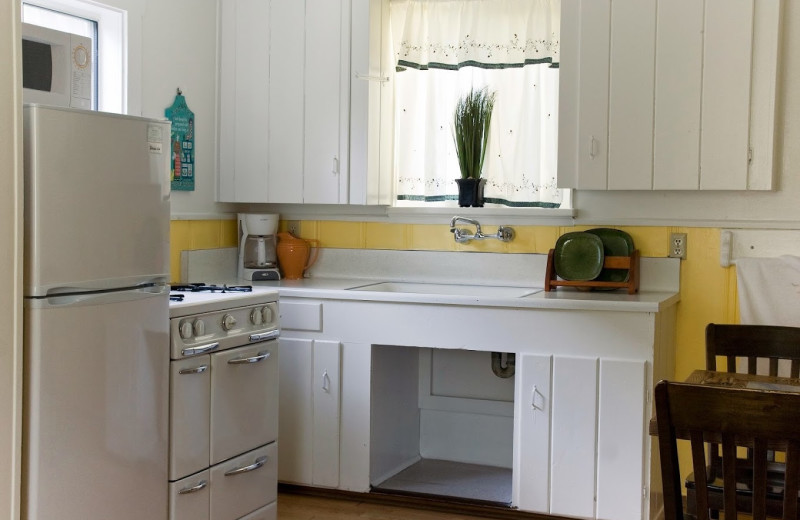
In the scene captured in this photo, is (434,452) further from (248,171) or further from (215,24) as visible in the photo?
(215,24)

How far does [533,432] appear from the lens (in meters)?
3.63

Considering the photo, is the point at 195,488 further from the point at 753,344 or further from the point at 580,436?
the point at 753,344

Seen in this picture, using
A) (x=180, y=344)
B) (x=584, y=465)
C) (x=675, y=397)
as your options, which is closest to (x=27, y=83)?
(x=180, y=344)

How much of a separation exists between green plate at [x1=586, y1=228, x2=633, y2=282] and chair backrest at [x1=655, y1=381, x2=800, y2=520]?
2.12 meters

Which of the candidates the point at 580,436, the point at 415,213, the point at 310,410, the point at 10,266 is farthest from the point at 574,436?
the point at 10,266

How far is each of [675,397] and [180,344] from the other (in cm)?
177

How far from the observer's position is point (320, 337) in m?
3.93

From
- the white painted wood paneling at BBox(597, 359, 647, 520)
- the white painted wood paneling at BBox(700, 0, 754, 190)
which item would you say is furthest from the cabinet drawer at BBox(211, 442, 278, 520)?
the white painted wood paneling at BBox(700, 0, 754, 190)

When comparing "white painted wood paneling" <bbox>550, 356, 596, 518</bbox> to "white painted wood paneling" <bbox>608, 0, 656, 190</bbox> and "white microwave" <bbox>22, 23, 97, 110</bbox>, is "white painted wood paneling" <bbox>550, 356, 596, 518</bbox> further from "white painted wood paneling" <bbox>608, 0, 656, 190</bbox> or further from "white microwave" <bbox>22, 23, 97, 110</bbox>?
"white microwave" <bbox>22, 23, 97, 110</bbox>

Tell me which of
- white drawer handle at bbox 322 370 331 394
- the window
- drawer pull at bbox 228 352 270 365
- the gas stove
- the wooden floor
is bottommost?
the wooden floor

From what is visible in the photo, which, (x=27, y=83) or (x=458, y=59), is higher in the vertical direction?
(x=458, y=59)

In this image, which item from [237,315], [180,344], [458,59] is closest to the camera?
[180,344]

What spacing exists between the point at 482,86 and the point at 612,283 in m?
1.10

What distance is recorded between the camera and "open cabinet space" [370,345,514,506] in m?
4.07
